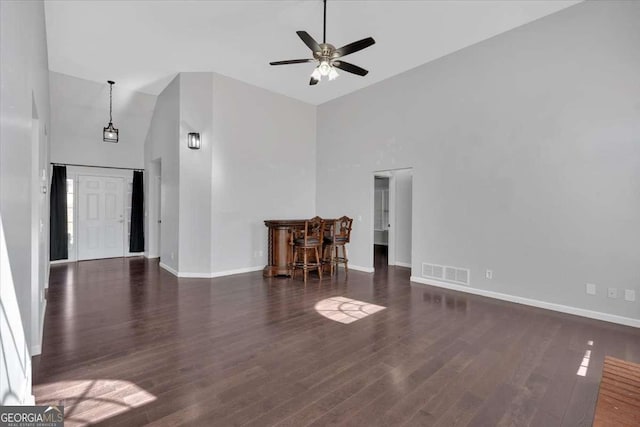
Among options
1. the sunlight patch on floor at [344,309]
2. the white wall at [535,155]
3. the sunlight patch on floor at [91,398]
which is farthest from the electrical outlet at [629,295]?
the sunlight patch on floor at [91,398]

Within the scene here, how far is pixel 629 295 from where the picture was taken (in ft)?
11.1

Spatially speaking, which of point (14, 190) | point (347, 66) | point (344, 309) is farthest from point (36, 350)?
point (347, 66)

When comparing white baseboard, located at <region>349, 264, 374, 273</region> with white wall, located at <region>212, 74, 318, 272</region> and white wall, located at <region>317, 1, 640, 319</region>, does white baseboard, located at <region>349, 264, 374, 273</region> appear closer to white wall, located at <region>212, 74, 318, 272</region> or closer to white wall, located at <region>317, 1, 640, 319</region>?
white wall, located at <region>317, 1, 640, 319</region>

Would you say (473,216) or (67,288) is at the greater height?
(473,216)

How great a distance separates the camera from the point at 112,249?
24.7 feet

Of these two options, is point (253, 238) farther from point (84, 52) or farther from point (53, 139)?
point (53, 139)

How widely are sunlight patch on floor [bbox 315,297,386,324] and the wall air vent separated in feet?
5.23

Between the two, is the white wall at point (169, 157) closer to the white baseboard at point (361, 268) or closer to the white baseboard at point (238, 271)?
the white baseboard at point (238, 271)

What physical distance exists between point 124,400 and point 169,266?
14.2ft

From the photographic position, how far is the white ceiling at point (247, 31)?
12.1 ft

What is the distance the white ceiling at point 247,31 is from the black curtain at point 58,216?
262 cm

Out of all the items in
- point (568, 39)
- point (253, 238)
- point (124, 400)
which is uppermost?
point (568, 39)

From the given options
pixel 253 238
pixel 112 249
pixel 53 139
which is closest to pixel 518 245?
pixel 253 238

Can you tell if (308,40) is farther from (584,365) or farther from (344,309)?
(584,365)
